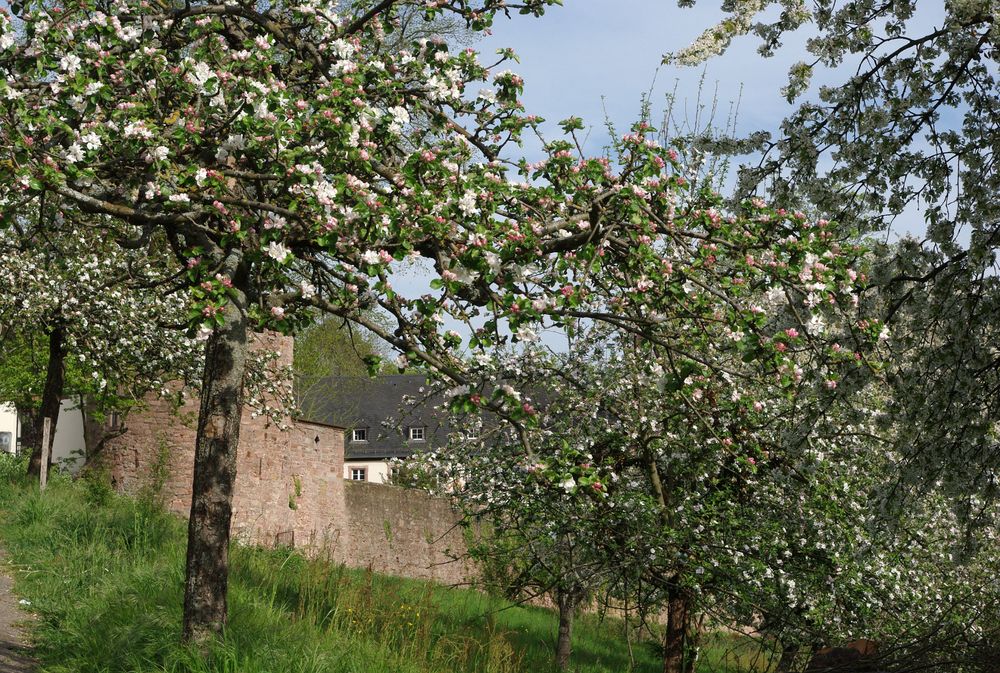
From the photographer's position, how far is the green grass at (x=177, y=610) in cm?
761

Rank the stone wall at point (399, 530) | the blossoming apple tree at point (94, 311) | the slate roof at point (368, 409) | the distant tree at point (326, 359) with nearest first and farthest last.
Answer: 1. the blossoming apple tree at point (94, 311)
2. the stone wall at point (399, 530)
3. the distant tree at point (326, 359)
4. the slate roof at point (368, 409)

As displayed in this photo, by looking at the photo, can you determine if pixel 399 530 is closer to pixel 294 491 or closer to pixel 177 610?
pixel 294 491

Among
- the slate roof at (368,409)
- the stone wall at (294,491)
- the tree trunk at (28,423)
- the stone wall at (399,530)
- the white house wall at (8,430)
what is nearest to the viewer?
the stone wall at (294,491)

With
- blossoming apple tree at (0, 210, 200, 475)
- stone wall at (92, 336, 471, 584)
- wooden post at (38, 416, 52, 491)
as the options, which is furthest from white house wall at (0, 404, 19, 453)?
wooden post at (38, 416, 52, 491)

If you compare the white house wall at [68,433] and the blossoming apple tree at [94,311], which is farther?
the white house wall at [68,433]

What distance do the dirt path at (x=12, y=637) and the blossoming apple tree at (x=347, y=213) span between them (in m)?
1.71

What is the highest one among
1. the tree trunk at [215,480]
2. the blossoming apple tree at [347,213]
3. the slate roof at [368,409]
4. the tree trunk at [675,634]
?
the slate roof at [368,409]

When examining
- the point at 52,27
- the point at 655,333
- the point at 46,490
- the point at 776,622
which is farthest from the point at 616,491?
the point at 46,490

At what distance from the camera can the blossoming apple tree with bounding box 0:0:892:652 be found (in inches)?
267

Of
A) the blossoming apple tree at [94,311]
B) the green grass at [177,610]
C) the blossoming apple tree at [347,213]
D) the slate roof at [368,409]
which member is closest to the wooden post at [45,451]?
the blossoming apple tree at [94,311]

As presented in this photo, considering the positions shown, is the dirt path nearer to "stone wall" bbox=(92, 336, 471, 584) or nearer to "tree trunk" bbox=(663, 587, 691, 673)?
"stone wall" bbox=(92, 336, 471, 584)

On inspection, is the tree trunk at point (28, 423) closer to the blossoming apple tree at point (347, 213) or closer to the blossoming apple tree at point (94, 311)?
the blossoming apple tree at point (94, 311)

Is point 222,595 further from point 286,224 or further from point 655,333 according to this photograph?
point 655,333

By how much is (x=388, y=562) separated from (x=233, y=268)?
1791 centimetres
